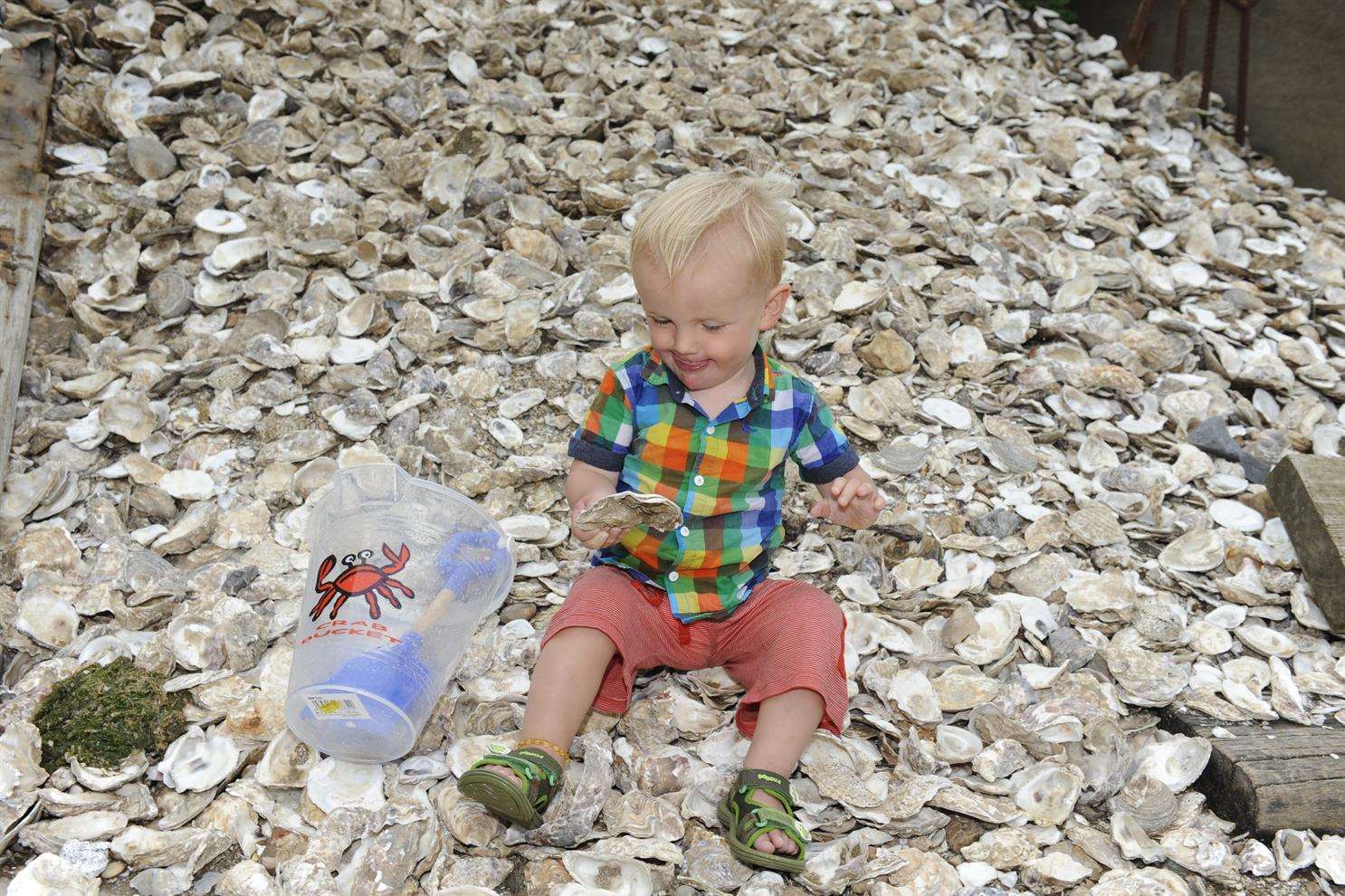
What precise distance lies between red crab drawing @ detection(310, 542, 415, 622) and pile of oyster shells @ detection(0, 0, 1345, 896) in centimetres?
24

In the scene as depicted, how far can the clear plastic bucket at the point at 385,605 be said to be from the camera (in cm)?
170

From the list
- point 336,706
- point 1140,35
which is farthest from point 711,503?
point 1140,35

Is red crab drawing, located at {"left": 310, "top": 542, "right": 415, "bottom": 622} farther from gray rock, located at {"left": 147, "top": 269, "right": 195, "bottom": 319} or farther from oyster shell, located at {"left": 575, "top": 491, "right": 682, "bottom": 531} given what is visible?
gray rock, located at {"left": 147, "top": 269, "right": 195, "bottom": 319}

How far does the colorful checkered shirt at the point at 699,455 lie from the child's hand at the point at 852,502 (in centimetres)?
11

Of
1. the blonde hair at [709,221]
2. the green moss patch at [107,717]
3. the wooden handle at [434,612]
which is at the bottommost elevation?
the green moss patch at [107,717]

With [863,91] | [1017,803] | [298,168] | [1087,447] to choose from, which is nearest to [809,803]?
[1017,803]

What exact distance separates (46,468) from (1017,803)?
210 cm

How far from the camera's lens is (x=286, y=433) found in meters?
2.45

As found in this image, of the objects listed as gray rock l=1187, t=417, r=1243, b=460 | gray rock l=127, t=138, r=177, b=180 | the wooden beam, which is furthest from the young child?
gray rock l=127, t=138, r=177, b=180

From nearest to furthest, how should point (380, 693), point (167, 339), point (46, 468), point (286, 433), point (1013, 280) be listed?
point (380, 693) → point (46, 468) → point (286, 433) → point (167, 339) → point (1013, 280)

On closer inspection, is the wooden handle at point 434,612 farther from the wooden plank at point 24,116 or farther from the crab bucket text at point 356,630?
the wooden plank at point 24,116

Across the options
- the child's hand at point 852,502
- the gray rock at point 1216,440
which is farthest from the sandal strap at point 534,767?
the gray rock at point 1216,440

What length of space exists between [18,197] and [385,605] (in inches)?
71.7

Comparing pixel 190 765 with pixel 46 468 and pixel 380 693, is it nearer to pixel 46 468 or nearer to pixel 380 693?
pixel 380 693
